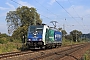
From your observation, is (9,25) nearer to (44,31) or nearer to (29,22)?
(29,22)

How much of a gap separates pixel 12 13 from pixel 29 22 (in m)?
8.23

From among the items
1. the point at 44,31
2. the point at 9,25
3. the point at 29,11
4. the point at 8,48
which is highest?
the point at 29,11

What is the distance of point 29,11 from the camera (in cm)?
7688

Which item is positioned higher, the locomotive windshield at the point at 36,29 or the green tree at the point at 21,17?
the green tree at the point at 21,17

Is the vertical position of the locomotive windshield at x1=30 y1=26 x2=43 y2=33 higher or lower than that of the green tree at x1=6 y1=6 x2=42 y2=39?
lower

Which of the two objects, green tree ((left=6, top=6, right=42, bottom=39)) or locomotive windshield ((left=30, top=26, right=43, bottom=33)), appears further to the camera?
green tree ((left=6, top=6, right=42, bottom=39))

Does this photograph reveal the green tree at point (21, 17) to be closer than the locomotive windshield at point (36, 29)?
No

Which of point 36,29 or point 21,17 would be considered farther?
point 21,17

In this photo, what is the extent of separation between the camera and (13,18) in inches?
3088

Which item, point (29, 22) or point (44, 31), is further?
point (29, 22)

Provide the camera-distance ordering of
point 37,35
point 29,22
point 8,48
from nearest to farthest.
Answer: point 37,35, point 8,48, point 29,22

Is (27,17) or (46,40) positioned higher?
(27,17)

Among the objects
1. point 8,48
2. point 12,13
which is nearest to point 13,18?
point 12,13

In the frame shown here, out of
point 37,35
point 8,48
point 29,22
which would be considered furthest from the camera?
point 29,22
